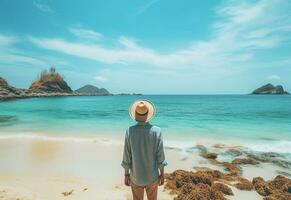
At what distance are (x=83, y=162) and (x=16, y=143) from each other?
5.18 meters

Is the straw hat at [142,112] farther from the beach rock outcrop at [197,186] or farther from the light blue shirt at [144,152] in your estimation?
the beach rock outcrop at [197,186]

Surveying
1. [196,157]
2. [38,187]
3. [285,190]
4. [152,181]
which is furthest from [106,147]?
[152,181]

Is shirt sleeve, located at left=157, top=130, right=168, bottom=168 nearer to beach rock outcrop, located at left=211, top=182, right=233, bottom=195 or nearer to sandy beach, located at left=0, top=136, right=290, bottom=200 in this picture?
sandy beach, located at left=0, top=136, right=290, bottom=200

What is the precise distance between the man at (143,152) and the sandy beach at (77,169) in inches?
94.6

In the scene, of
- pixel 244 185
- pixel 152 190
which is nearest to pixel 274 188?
pixel 244 185

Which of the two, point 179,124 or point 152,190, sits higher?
point 152,190

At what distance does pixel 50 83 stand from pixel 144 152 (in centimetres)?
14936

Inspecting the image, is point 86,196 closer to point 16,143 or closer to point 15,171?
point 15,171

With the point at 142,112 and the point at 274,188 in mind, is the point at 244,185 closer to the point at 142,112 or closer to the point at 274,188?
the point at 274,188

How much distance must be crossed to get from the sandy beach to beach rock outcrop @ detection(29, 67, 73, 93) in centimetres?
13450

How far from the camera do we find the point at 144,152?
363 cm

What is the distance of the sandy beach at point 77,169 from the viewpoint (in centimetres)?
621

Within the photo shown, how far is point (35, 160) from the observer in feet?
30.3

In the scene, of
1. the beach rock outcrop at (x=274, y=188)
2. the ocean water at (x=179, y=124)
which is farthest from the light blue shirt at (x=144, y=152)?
the ocean water at (x=179, y=124)
